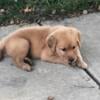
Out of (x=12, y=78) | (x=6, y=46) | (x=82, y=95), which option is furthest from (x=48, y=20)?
(x=82, y=95)

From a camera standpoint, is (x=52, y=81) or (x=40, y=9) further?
(x=40, y=9)

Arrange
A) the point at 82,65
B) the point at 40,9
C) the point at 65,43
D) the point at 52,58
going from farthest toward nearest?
the point at 40,9 → the point at 52,58 → the point at 82,65 → the point at 65,43

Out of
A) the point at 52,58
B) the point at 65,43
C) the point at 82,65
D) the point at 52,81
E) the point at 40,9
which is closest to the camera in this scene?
the point at 52,81

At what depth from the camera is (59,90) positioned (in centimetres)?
507

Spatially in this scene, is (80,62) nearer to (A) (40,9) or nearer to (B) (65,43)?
(B) (65,43)

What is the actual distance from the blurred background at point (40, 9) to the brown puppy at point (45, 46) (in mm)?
1386

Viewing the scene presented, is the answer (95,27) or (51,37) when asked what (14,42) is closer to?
(51,37)

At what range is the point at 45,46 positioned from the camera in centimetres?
578

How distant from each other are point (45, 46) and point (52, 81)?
655mm

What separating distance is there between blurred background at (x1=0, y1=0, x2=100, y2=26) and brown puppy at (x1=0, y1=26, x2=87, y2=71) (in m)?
1.39

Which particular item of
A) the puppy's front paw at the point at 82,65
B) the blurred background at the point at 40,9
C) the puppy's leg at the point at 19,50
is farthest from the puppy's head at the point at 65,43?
the blurred background at the point at 40,9

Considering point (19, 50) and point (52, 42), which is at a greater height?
point (52, 42)

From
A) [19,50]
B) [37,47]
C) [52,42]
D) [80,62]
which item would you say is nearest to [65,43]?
[52,42]

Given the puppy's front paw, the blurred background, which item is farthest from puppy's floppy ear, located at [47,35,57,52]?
the blurred background
